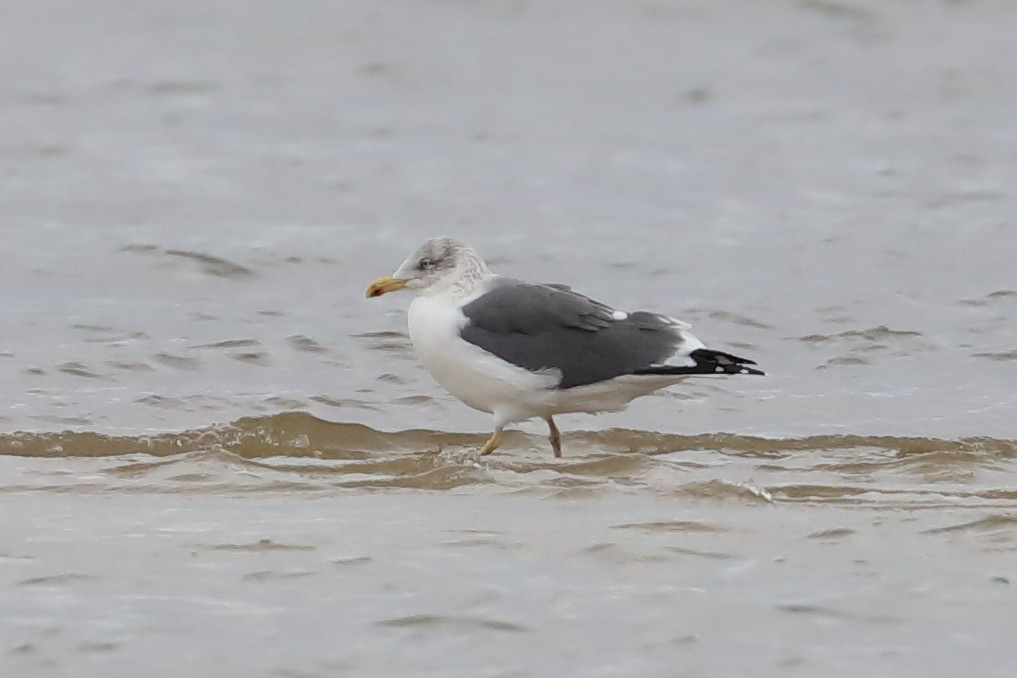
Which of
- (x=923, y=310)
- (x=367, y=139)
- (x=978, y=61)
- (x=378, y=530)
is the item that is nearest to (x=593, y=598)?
(x=378, y=530)

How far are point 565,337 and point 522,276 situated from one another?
3.59 m

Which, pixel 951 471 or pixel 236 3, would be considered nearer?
pixel 951 471

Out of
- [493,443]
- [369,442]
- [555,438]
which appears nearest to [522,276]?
[369,442]

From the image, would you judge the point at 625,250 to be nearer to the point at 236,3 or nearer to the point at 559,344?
the point at 559,344

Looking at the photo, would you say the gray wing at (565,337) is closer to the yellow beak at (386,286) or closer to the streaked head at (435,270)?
the streaked head at (435,270)

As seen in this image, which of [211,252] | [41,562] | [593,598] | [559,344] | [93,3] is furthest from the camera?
[93,3]

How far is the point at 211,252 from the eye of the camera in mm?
11172

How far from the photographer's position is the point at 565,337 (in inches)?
296

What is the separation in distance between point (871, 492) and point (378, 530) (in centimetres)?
193

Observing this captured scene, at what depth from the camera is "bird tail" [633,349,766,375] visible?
7.36m

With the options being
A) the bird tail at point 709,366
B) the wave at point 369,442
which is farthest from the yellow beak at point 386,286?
the bird tail at point 709,366

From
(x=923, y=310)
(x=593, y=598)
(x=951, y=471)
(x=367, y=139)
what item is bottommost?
(x=593, y=598)

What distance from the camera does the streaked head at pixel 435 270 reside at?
25.6 ft

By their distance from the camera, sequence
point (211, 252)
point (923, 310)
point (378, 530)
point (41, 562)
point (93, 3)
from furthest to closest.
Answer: point (93, 3)
point (211, 252)
point (923, 310)
point (378, 530)
point (41, 562)
